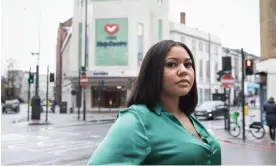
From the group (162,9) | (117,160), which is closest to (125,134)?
(117,160)

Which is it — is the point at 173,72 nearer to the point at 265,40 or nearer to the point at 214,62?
the point at 265,40

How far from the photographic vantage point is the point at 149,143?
0.99 meters

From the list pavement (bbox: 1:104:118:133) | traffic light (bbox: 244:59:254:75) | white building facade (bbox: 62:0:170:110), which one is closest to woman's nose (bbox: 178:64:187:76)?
traffic light (bbox: 244:59:254:75)

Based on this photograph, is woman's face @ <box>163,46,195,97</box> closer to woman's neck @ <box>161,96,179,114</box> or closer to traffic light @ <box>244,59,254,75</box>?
woman's neck @ <box>161,96,179,114</box>

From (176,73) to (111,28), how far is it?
117 feet

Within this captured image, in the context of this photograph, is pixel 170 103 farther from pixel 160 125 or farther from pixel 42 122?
pixel 42 122

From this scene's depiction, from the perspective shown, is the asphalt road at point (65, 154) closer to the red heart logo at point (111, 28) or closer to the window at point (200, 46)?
the red heart logo at point (111, 28)

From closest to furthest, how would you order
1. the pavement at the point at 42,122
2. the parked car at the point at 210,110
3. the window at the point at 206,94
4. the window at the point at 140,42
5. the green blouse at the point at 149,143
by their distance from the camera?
the green blouse at the point at 149,143, the pavement at the point at 42,122, the parked car at the point at 210,110, the window at the point at 140,42, the window at the point at 206,94

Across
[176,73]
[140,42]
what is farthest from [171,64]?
[140,42]

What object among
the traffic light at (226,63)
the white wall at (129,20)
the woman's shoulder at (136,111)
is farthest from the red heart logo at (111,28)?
the woman's shoulder at (136,111)

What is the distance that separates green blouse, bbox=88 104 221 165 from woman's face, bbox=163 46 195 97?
3.1 inches

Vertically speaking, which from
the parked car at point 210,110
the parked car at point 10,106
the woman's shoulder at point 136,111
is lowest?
the parked car at point 10,106

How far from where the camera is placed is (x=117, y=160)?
910mm

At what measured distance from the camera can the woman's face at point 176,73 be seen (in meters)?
1.16
